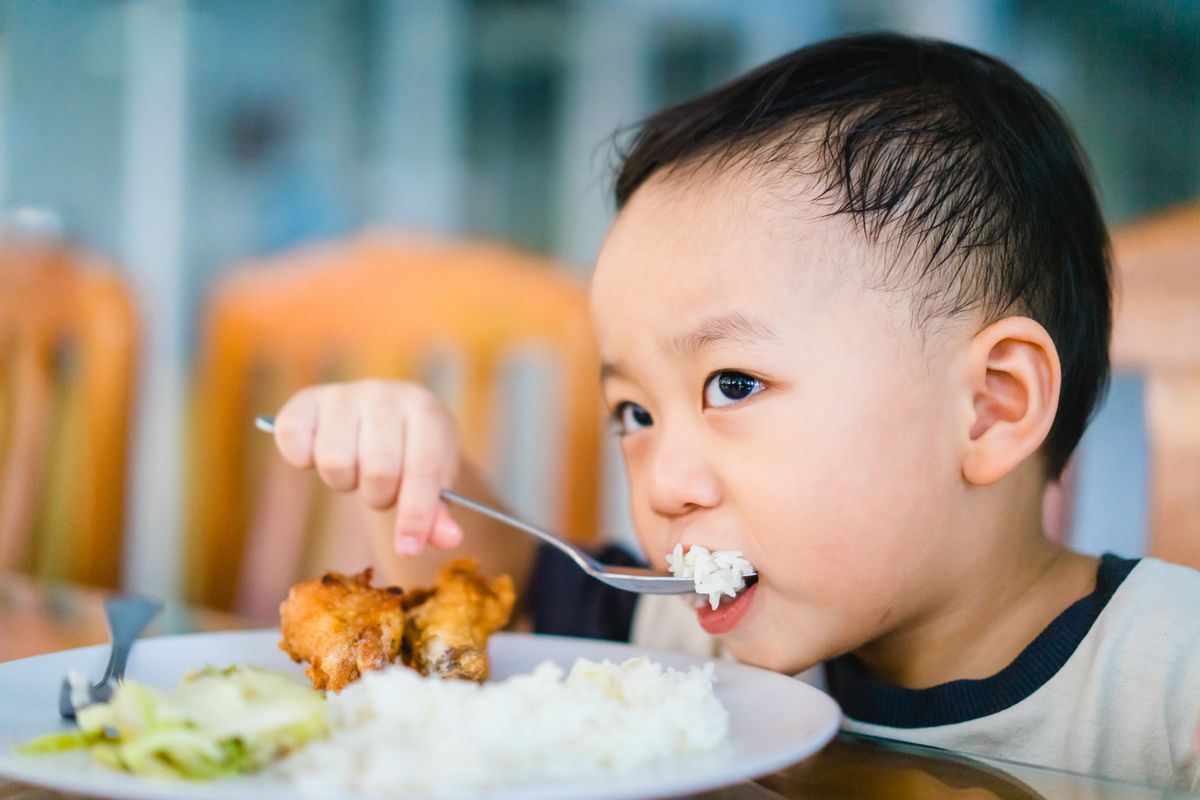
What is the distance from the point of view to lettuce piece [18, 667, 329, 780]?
486 millimetres

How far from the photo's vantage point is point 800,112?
0.87 metres

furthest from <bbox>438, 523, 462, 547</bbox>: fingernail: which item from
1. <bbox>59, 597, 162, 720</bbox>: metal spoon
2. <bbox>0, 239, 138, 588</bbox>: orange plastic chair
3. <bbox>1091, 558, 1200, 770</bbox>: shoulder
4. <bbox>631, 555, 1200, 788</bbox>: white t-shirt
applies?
<bbox>0, 239, 138, 588</bbox>: orange plastic chair

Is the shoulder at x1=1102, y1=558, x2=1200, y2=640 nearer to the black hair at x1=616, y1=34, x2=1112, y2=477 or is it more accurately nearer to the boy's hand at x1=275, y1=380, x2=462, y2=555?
the black hair at x1=616, y1=34, x2=1112, y2=477

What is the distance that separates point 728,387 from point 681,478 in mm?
78

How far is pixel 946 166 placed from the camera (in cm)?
82

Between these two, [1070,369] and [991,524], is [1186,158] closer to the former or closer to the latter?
[1070,369]

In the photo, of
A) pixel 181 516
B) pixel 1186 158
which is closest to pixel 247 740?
pixel 1186 158

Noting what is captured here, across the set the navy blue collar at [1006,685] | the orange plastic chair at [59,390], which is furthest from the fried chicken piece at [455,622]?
the orange plastic chair at [59,390]

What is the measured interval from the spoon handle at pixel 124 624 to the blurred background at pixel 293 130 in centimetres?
158

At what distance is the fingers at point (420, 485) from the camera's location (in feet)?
2.90

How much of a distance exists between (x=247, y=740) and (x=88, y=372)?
1726 millimetres

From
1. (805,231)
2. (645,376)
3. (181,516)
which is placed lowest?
(181,516)

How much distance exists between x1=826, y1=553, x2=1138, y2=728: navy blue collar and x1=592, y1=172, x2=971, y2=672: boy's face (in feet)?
0.28

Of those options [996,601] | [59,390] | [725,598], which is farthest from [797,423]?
[59,390]
